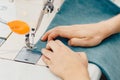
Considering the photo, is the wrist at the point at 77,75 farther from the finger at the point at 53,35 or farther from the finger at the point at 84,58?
the finger at the point at 53,35

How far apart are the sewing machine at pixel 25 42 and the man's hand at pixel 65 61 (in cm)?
2

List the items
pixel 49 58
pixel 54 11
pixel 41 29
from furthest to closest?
pixel 54 11
pixel 41 29
pixel 49 58

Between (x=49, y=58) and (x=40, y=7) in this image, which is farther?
(x=40, y=7)

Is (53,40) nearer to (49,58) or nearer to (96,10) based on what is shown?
(49,58)

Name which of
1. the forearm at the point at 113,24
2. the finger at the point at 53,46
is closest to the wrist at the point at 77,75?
the finger at the point at 53,46

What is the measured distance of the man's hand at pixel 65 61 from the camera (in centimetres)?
78

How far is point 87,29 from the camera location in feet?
3.03

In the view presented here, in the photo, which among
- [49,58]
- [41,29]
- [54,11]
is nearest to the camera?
[49,58]

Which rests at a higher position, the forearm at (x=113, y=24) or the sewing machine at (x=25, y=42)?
the forearm at (x=113, y=24)

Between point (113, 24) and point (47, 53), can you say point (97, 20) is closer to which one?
point (113, 24)

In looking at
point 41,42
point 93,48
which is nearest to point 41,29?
point 41,42

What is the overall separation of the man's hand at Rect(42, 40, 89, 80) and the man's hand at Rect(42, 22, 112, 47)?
38 mm

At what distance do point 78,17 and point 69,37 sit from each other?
0.15 metres

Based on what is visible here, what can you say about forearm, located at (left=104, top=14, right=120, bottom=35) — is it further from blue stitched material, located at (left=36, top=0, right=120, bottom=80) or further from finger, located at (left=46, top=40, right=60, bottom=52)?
finger, located at (left=46, top=40, right=60, bottom=52)
